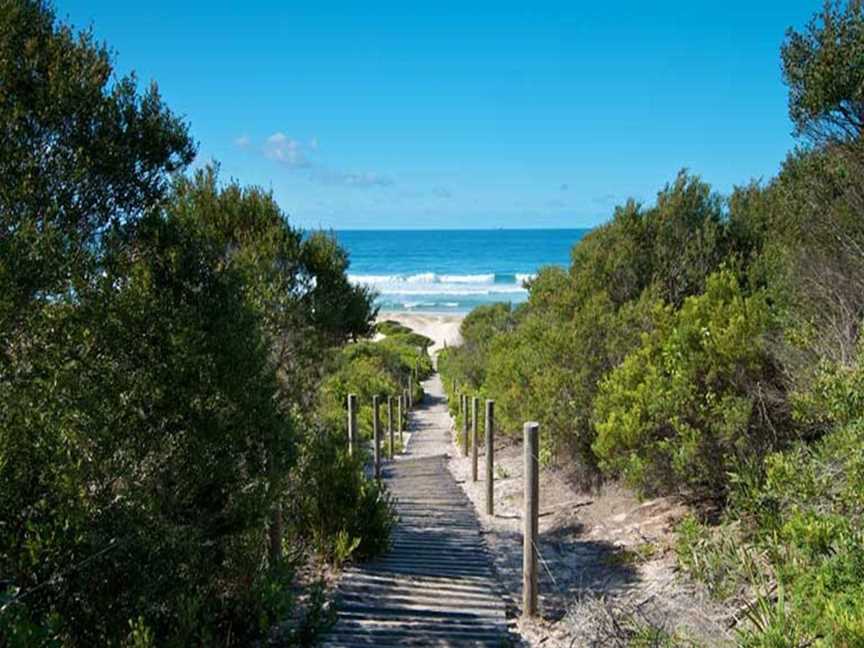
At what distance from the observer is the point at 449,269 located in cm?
8544

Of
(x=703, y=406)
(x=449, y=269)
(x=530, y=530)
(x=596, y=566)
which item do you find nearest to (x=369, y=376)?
(x=596, y=566)

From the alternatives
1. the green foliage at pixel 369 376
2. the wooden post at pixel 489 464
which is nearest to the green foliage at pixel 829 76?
the wooden post at pixel 489 464

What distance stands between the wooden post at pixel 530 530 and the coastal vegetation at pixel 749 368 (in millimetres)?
1137

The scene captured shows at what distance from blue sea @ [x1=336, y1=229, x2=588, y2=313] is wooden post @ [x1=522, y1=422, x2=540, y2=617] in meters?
39.9

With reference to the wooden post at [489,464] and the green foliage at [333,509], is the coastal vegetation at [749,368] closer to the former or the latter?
the wooden post at [489,464]

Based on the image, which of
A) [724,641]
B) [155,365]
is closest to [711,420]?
[724,641]

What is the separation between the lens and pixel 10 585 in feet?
11.1

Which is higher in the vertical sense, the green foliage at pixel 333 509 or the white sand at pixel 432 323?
the white sand at pixel 432 323

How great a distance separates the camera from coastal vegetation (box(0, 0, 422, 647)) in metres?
3.60

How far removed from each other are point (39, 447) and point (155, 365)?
0.84m

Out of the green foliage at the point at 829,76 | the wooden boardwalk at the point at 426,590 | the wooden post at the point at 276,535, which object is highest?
the green foliage at the point at 829,76

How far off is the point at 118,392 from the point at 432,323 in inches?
1907

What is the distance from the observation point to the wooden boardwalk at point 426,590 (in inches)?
195

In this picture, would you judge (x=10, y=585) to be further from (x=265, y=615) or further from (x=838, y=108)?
(x=838, y=108)
